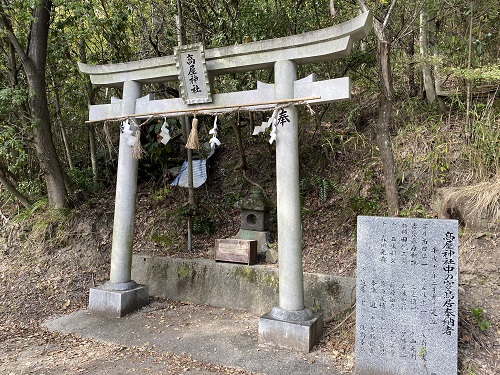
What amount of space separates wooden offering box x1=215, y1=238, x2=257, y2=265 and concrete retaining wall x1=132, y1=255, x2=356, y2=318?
0.10 meters

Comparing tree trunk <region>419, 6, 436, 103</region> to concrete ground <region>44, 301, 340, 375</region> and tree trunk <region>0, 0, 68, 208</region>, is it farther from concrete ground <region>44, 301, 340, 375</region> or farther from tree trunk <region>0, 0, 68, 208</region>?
tree trunk <region>0, 0, 68, 208</region>

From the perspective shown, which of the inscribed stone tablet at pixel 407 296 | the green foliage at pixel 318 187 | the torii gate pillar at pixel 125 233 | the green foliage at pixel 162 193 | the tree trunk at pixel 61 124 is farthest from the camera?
the tree trunk at pixel 61 124

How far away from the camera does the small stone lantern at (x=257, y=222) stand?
229 inches

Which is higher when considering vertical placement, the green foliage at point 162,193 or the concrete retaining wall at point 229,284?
the green foliage at point 162,193

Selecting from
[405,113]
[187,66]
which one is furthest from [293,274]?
[405,113]

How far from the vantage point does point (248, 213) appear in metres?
5.96

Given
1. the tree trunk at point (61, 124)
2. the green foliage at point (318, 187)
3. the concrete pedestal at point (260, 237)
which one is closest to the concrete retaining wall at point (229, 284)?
the concrete pedestal at point (260, 237)

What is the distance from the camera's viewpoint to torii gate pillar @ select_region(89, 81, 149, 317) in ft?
17.7

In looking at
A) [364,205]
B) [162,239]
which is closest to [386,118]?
[364,205]

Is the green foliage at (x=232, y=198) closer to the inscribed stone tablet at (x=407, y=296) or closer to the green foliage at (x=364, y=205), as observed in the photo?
the green foliage at (x=364, y=205)

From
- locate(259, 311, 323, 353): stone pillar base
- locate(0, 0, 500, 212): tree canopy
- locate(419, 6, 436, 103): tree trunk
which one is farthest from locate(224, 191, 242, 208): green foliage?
locate(419, 6, 436, 103): tree trunk

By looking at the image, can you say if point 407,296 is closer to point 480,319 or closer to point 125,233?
point 480,319

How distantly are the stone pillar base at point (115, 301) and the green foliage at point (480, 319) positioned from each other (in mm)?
4463

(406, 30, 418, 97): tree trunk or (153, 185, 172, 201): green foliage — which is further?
(406, 30, 418, 97): tree trunk
